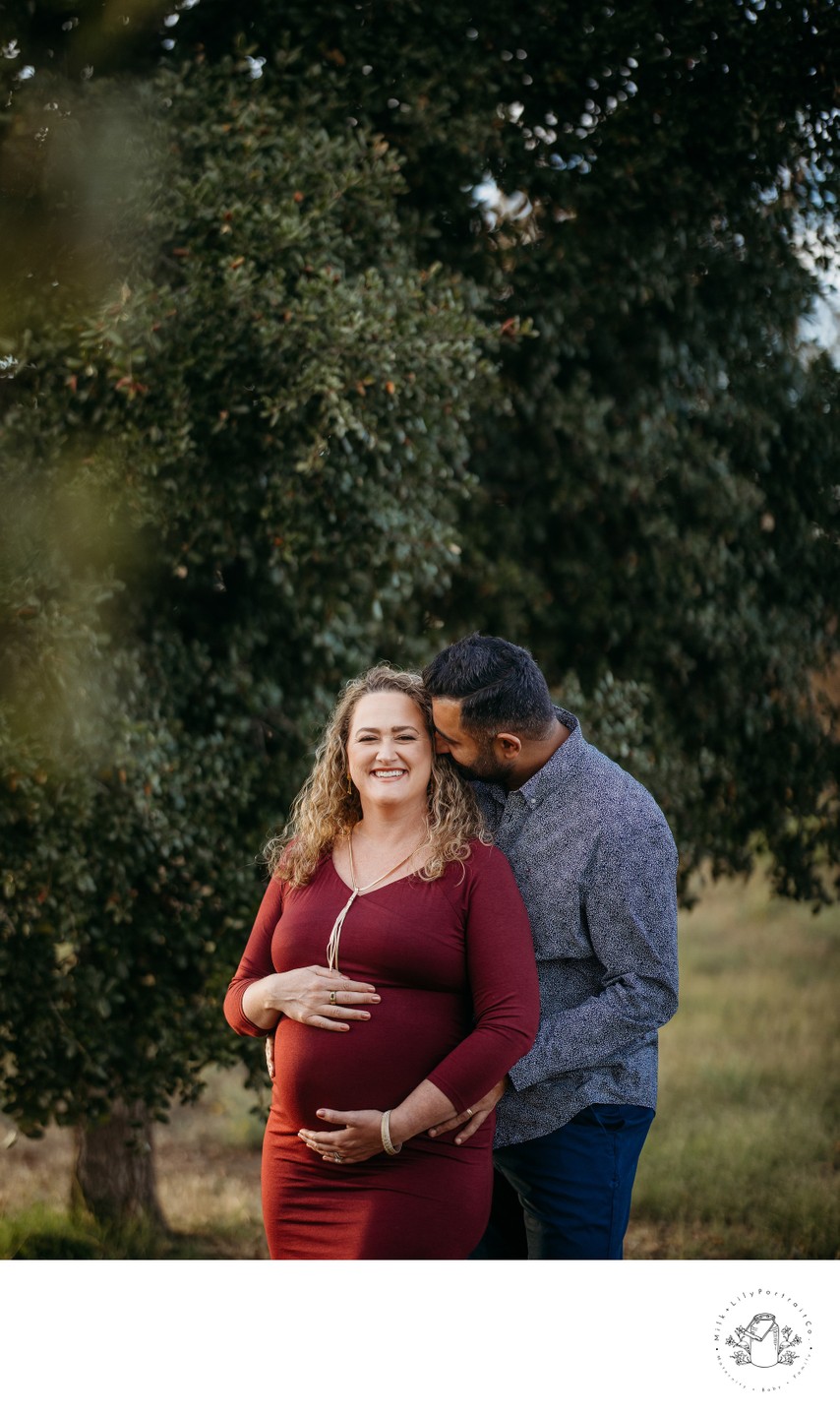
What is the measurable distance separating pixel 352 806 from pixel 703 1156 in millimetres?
4545

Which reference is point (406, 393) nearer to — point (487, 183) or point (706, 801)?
point (487, 183)

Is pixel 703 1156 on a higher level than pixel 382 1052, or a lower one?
lower

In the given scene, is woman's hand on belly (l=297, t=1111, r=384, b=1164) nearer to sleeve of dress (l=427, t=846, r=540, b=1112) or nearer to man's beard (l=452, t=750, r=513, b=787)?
sleeve of dress (l=427, t=846, r=540, b=1112)

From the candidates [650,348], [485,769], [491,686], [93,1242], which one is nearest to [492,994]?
[485,769]

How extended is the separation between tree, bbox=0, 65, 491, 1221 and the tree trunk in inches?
46.0

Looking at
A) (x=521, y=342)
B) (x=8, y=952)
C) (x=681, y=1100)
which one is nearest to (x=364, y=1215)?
(x=8, y=952)

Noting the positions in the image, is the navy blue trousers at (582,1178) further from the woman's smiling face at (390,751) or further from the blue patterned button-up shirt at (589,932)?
the woman's smiling face at (390,751)

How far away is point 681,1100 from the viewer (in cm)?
736

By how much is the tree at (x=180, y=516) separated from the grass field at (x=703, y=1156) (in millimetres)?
1575

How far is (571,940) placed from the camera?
240 centimetres

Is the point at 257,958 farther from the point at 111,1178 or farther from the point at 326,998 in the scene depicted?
the point at 111,1178

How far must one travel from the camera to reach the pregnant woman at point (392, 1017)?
88.4 inches

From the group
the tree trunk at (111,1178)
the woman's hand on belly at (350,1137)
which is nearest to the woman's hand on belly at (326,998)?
the woman's hand on belly at (350,1137)

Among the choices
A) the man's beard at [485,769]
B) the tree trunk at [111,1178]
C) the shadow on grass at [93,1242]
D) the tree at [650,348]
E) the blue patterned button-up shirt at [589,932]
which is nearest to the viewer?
the blue patterned button-up shirt at [589,932]
